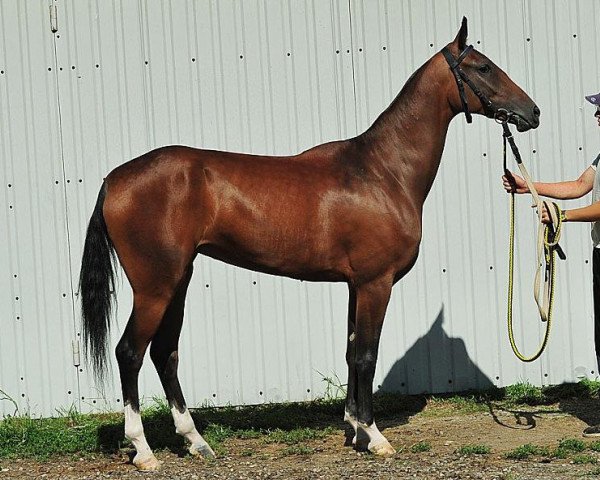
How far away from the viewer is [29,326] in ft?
23.5

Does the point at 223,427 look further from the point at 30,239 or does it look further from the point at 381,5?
the point at 381,5

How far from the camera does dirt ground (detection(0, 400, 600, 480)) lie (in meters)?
5.09

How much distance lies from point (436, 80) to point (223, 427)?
2.66 metres

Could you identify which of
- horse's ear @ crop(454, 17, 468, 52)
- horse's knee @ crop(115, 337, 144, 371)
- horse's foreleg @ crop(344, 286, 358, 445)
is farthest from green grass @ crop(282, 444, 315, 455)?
horse's ear @ crop(454, 17, 468, 52)

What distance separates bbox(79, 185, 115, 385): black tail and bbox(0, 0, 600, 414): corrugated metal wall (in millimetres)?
1536

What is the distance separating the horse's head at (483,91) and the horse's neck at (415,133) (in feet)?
0.32

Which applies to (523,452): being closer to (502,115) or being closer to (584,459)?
(584,459)

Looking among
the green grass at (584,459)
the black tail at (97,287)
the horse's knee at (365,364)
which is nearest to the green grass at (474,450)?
the green grass at (584,459)

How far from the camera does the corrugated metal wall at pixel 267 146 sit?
7090 millimetres

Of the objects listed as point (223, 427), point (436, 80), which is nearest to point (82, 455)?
point (223, 427)

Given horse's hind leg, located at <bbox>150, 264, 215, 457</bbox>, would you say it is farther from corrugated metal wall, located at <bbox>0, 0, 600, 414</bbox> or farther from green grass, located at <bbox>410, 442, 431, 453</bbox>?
corrugated metal wall, located at <bbox>0, 0, 600, 414</bbox>

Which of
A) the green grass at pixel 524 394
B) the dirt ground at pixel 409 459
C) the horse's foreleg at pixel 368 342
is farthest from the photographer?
the green grass at pixel 524 394

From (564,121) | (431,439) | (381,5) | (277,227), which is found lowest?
(431,439)

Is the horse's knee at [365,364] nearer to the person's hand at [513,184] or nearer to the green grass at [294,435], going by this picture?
the green grass at [294,435]
